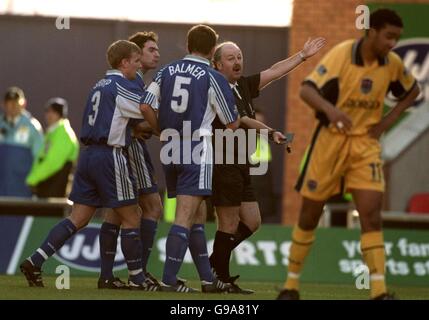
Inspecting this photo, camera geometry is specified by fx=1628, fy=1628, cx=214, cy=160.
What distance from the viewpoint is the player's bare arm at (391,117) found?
11.9 metres

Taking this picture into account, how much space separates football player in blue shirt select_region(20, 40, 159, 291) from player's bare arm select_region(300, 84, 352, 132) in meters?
2.29

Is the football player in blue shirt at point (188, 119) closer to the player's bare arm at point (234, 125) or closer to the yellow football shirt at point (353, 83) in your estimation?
the player's bare arm at point (234, 125)

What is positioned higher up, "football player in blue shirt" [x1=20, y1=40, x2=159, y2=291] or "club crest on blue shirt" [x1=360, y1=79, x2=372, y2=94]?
"club crest on blue shirt" [x1=360, y1=79, x2=372, y2=94]

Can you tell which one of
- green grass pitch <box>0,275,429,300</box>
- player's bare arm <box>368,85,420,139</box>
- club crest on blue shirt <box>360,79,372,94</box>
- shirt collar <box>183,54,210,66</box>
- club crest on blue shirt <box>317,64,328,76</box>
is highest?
shirt collar <box>183,54,210,66</box>

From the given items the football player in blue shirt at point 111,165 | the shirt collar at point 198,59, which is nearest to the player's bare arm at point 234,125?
the shirt collar at point 198,59

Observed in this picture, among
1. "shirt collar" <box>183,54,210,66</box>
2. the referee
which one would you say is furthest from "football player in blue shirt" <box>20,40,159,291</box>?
the referee

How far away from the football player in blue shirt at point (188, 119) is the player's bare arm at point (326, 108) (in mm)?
1592

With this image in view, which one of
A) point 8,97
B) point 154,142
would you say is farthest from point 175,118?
point 154,142

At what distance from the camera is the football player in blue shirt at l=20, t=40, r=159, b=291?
44.6 feet

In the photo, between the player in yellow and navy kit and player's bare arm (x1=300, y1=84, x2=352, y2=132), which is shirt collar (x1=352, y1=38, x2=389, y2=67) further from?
player's bare arm (x1=300, y1=84, x2=352, y2=132)

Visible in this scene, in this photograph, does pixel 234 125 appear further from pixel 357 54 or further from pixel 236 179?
pixel 357 54

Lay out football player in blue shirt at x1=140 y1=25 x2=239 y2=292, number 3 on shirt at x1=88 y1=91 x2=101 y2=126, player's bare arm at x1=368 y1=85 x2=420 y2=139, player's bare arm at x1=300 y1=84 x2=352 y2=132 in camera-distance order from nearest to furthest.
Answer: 1. player's bare arm at x1=300 y1=84 x2=352 y2=132
2. player's bare arm at x1=368 y1=85 x2=420 y2=139
3. football player in blue shirt at x1=140 y1=25 x2=239 y2=292
4. number 3 on shirt at x1=88 y1=91 x2=101 y2=126

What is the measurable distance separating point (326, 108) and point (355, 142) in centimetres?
49

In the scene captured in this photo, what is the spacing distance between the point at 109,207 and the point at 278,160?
1180 cm
